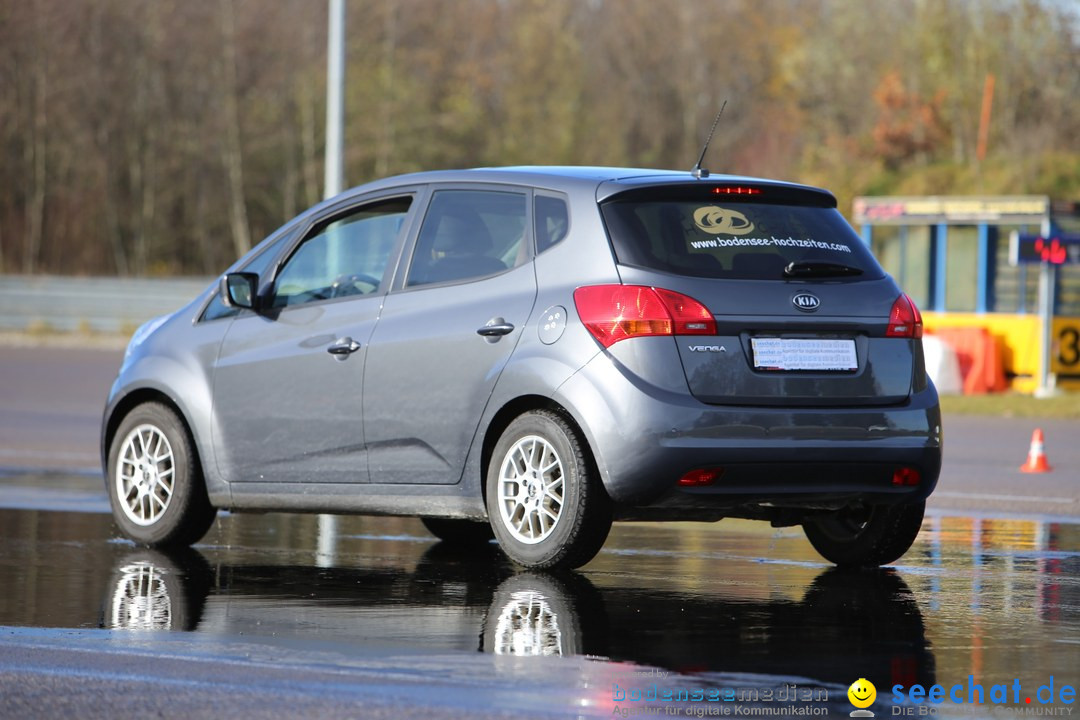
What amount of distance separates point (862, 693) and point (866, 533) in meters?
3.08

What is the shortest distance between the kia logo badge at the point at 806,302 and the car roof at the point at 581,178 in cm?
48

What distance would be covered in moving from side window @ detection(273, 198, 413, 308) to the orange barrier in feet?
53.1

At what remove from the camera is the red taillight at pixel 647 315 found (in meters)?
7.26

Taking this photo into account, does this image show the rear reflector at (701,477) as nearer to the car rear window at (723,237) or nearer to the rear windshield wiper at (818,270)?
the car rear window at (723,237)

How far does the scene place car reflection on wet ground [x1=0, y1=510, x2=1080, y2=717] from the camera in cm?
551

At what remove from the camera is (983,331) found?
23859 millimetres

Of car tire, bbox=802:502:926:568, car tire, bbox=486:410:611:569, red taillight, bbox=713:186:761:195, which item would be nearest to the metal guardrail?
car tire, bbox=802:502:926:568

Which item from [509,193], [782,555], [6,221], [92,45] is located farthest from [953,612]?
[92,45]

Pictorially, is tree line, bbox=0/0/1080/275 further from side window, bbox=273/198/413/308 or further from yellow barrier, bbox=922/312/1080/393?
side window, bbox=273/198/413/308

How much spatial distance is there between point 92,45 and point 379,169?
9176 millimetres

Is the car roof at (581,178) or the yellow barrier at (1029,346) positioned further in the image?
the yellow barrier at (1029,346)

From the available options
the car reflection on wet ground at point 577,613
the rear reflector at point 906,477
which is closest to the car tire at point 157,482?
the car reflection on wet ground at point 577,613

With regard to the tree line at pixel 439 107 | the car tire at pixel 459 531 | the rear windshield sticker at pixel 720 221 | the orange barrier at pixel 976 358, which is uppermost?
the tree line at pixel 439 107

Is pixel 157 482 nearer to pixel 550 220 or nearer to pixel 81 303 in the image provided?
pixel 550 220
